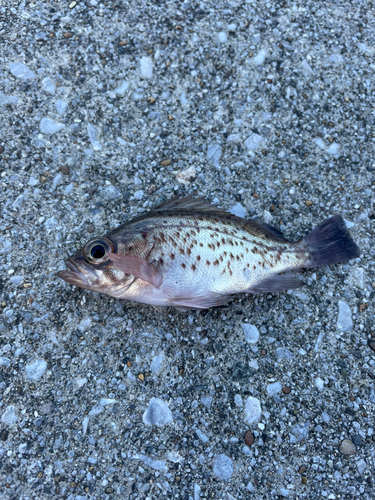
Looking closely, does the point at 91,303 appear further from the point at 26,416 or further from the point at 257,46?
the point at 257,46

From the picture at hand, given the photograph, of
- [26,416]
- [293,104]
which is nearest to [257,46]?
[293,104]

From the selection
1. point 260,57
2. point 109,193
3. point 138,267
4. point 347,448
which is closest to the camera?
point 138,267

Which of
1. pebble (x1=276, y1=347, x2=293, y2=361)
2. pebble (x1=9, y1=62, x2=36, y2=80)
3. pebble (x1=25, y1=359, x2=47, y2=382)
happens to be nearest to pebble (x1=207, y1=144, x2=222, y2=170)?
pebble (x1=276, y1=347, x2=293, y2=361)

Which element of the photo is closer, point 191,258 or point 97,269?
point 97,269

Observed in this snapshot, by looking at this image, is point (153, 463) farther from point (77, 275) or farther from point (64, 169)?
point (64, 169)

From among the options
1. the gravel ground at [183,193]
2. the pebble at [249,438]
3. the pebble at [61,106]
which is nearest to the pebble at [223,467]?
the gravel ground at [183,193]

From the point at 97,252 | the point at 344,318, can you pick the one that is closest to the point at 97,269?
the point at 97,252

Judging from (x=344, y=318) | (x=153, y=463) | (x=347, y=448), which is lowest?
(x=153, y=463)
